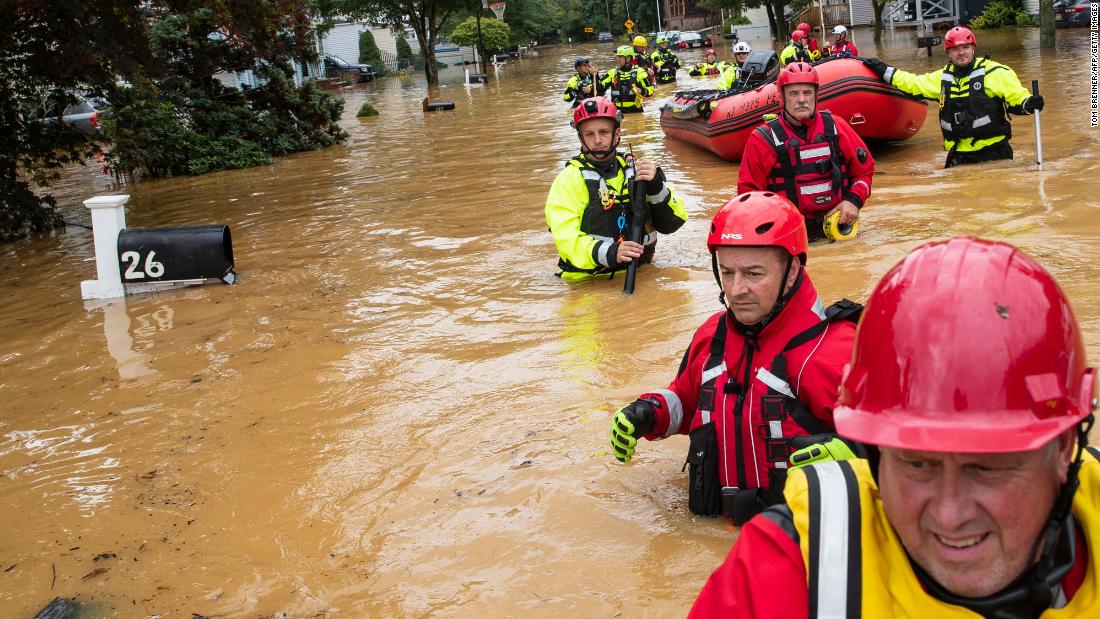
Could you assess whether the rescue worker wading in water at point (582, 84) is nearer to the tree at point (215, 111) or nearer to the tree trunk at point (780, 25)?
the tree at point (215, 111)

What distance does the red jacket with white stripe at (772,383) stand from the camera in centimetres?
384

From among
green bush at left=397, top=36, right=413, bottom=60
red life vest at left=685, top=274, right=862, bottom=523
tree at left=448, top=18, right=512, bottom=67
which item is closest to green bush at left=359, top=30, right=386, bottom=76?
green bush at left=397, top=36, right=413, bottom=60

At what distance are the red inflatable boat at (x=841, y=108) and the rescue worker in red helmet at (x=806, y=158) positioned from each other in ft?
16.7

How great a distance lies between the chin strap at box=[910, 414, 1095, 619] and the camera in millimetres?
Result: 1727

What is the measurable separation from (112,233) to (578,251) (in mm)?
4735

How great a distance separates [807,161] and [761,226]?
15.0ft

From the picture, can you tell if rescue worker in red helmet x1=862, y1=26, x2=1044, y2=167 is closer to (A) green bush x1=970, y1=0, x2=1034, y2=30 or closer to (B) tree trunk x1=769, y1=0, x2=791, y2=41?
(A) green bush x1=970, y1=0, x2=1034, y2=30

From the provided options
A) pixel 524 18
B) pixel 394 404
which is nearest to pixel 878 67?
pixel 394 404

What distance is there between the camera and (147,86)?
Result: 13789mm

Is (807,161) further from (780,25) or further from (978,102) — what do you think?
(780,25)

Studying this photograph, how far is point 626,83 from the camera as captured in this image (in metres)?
22.7

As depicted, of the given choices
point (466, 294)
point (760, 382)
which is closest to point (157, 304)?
point (466, 294)

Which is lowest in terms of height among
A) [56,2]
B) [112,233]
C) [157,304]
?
[157,304]

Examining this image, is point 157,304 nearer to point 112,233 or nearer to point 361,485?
point 112,233
